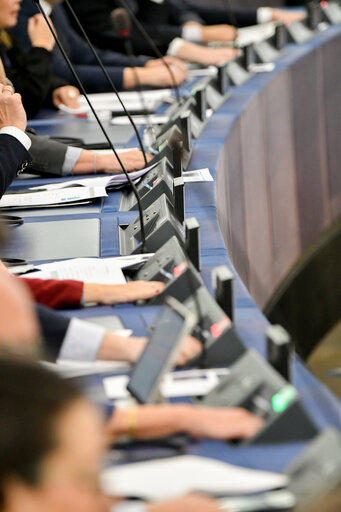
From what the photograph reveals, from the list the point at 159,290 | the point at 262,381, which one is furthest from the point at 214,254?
the point at 262,381

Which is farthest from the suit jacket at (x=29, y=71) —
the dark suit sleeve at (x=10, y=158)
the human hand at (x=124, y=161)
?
the dark suit sleeve at (x=10, y=158)

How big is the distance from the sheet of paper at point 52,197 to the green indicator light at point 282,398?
1.36 m

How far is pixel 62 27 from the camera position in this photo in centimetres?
436

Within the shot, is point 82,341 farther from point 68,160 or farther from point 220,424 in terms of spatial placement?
point 68,160

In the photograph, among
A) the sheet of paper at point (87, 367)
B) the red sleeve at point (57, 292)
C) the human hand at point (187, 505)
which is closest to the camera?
the human hand at point (187, 505)

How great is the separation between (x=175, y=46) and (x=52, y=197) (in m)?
2.32

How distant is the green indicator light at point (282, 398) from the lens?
126cm

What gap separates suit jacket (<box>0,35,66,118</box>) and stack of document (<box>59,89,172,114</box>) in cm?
24

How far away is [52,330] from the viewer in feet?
5.13

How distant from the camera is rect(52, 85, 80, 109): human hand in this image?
3848 millimetres

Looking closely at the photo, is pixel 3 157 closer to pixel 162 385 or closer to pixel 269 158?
pixel 162 385

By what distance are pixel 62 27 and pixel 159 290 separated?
2827mm

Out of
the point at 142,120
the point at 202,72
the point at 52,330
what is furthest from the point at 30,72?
the point at 52,330

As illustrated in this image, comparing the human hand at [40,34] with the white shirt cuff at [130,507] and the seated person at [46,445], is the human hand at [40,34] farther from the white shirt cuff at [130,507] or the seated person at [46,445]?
the seated person at [46,445]
